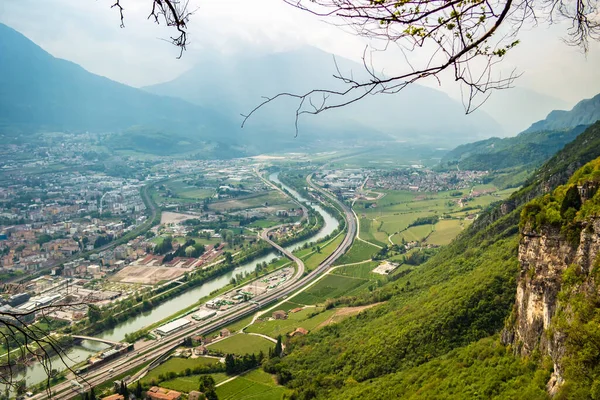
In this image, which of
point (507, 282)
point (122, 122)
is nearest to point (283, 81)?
point (122, 122)

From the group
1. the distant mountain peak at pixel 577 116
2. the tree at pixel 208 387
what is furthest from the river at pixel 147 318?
the distant mountain peak at pixel 577 116

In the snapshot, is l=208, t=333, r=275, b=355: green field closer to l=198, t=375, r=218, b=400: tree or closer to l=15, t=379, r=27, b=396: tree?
l=198, t=375, r=218, b=400: tree

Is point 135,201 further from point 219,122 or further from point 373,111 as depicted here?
point 373,111

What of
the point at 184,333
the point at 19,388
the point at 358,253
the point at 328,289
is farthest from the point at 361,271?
the point at 19,388

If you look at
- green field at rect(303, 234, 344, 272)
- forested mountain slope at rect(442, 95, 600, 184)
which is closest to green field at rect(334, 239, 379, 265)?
green field at rect(303, 234, 344, 272)

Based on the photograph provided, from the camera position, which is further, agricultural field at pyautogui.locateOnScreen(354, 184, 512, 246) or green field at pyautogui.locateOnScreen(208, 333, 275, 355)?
agricultural field at pyautogui.locateOnScreen(354, 184, 512, 246)

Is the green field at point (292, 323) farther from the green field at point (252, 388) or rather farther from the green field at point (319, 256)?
the green field at point (319, 256)
